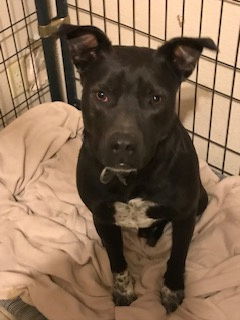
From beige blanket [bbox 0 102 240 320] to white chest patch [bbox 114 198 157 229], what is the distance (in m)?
0.31

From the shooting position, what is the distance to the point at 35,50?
9.07ft

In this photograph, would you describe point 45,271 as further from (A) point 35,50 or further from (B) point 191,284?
(A) point 35,50

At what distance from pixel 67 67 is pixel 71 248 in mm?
1136

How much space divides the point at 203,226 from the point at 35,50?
1376 mm

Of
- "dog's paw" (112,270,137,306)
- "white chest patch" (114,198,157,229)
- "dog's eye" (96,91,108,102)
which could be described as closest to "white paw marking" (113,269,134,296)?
"dog's paw" (112,270,137,306)

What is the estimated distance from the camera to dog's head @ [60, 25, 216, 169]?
1426 mm

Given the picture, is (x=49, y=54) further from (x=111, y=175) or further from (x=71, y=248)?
(x=111, y=175)

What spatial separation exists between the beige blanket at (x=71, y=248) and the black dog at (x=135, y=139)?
18 cm

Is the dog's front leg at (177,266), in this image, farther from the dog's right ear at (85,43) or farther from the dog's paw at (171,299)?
the dog's right ear at (85,43)

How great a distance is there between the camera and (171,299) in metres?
1.96

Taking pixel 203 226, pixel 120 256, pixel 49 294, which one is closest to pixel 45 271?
pixel 49 294

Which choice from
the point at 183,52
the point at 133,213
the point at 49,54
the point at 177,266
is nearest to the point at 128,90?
the point at 183,52

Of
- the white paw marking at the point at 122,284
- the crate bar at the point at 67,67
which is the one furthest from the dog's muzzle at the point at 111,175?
the crate bar at the point at 67,67

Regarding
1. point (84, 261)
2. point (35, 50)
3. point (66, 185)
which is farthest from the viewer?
point (35, 50)
